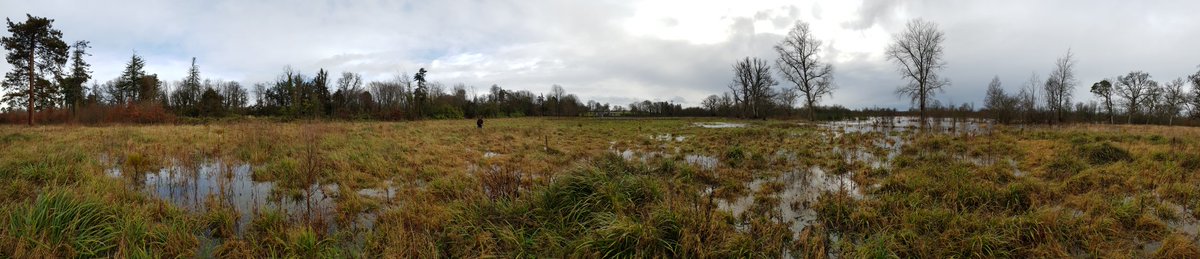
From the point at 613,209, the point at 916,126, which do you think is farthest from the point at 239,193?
the point at 916,126

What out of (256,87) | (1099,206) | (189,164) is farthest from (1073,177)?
(256,87)

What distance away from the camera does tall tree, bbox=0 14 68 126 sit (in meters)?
24.6

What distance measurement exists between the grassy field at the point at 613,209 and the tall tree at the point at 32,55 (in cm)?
2605

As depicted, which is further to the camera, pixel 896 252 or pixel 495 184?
pixel 495 184

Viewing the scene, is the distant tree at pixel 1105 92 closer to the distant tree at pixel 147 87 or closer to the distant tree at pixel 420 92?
the distant tree at pixel 420 92

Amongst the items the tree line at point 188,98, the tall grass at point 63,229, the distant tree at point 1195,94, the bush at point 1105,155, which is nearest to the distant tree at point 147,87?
the tree line at point 188,98

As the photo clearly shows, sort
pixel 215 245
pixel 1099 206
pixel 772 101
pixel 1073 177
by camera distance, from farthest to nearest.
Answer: pixel 772 101 → pixel 1073 177 → pixel 1099 206 → pixel 215 245

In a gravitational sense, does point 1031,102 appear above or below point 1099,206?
above

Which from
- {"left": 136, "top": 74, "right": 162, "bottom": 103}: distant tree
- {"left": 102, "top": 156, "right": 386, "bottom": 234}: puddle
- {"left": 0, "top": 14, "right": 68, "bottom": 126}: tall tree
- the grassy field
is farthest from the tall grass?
{"left": 136, "top": 74, "right": 162, "bottom": 103}: distant tree

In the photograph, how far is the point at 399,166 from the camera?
28.7 ft

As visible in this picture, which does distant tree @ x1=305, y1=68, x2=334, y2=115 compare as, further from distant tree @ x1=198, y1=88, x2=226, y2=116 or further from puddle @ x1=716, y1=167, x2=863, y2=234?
puddle @ x1=716, y1=167, x2=863, y2=234

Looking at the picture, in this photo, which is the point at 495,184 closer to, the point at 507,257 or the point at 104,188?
the point at 507,257

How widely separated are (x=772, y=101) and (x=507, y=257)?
5367cm

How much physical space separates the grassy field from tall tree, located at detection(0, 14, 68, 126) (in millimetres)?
26051
